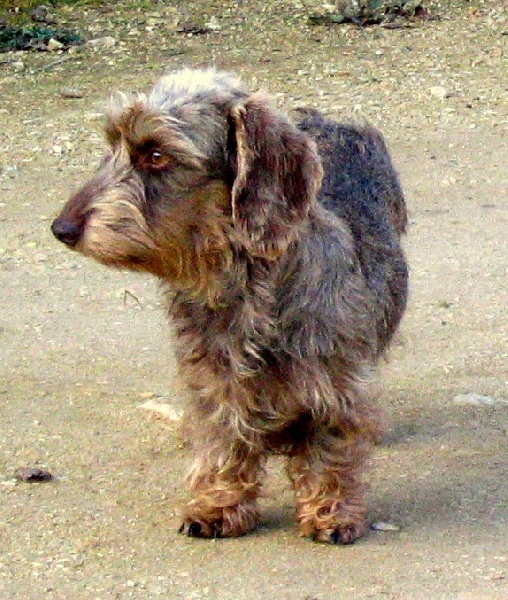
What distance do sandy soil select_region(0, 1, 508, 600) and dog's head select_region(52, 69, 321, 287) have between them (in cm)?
81

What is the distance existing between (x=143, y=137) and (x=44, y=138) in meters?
5.46

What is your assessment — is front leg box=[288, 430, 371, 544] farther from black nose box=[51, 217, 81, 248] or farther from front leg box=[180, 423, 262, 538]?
black nose box=[51, 217, 81, 248]

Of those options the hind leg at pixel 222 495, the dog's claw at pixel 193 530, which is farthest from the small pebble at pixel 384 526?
the dog's claw at pixel 193 530

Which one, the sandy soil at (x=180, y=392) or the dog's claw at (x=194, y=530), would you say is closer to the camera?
the sandy soil at (x=180, y=392)

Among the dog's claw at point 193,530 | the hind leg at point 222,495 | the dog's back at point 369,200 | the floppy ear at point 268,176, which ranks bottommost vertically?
the dog's claw at point 193,530

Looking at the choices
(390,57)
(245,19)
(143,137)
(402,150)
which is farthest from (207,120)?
(245,19)

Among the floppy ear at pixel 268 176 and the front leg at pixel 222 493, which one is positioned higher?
the floppy ear at pixel 268 176

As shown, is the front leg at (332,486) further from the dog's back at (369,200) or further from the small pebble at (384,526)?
the dog's back at (369,200)

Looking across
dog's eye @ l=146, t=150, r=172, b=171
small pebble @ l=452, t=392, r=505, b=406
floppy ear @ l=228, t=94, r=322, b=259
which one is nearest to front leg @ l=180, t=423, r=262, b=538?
floppy ear @ l=228, t=94, r=322, b=259

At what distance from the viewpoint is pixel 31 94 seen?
10406 millimetres

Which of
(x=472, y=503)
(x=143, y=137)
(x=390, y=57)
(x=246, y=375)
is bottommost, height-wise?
(x=390, y=57)

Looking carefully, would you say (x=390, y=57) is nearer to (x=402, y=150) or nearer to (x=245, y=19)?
(x=245, y=19)

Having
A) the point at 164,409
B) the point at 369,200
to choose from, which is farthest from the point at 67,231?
the point at 164,409

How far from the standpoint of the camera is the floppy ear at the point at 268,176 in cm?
421
